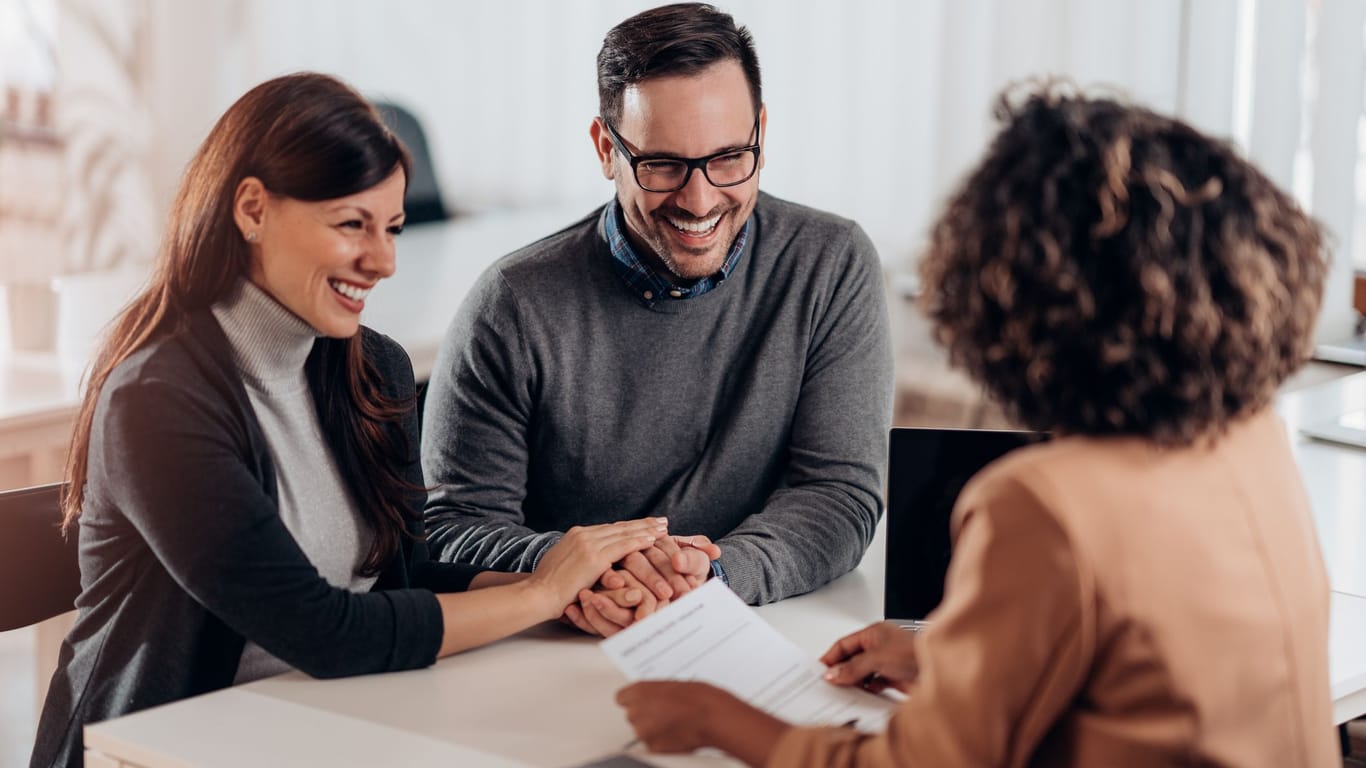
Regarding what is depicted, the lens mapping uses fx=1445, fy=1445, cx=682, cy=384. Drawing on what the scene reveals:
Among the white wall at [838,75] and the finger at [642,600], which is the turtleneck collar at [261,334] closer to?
the finger at [642,600]

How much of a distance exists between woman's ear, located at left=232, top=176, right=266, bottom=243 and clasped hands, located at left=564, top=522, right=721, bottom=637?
1.60ft

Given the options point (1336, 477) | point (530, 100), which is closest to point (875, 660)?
point (1336, 477)

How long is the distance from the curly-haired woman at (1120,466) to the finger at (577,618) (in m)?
0.52

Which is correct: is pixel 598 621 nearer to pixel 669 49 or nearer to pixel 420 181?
pixel 669 49

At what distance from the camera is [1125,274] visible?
0.93m

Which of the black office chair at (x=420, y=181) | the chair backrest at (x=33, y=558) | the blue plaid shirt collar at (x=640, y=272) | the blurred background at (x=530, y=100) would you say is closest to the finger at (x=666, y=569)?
the blue plaid shirt collar at (x=640, y=272)

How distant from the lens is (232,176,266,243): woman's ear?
1379 millimetres

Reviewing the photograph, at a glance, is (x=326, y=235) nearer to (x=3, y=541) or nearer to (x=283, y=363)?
(x=283, y=363)

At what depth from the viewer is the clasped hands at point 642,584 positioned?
148 cm

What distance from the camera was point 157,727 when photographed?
1259 mm

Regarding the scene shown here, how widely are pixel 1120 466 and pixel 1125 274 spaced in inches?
5.0

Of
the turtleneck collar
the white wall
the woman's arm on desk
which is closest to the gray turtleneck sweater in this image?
the turtleneck collar

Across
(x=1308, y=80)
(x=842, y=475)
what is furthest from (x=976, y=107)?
(x=842, y=475)

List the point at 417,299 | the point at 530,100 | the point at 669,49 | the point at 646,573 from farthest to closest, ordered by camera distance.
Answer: the point at 530,100, the point at 417,299, the point at 669,49, the point at 646,573
